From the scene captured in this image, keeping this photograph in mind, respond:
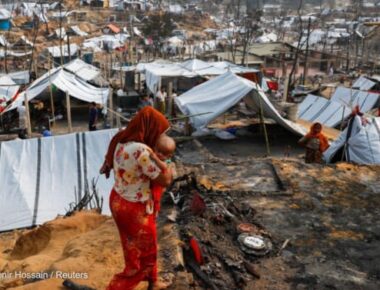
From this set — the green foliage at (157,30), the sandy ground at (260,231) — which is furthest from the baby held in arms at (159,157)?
the green foliage at (157,30)

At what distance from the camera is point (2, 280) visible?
11.7 feet

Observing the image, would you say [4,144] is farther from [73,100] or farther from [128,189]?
[73,100]

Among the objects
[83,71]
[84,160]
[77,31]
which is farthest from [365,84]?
[77,31]

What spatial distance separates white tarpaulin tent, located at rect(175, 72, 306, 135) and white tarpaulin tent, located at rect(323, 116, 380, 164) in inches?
93.1

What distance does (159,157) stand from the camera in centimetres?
285

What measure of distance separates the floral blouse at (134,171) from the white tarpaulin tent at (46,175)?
4055 mm

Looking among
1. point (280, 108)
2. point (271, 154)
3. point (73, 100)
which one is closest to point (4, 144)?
point (271, 154)

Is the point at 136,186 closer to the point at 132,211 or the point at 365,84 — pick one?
the point at 132,211

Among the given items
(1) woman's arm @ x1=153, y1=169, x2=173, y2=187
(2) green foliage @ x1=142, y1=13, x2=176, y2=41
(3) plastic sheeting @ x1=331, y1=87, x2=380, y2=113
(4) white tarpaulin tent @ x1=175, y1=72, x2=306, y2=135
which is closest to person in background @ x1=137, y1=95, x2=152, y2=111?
(4) white tarpaulin tent @ x1=175, y1=72, x2=306, y2=135

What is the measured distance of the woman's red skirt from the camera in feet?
9.39

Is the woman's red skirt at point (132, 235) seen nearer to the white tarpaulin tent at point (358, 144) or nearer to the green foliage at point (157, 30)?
the white tarpaulin tent at point (358, 144)

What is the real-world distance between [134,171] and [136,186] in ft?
0.36

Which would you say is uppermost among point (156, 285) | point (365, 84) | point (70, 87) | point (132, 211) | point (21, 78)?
point (132, 211)

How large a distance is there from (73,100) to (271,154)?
339 inches
